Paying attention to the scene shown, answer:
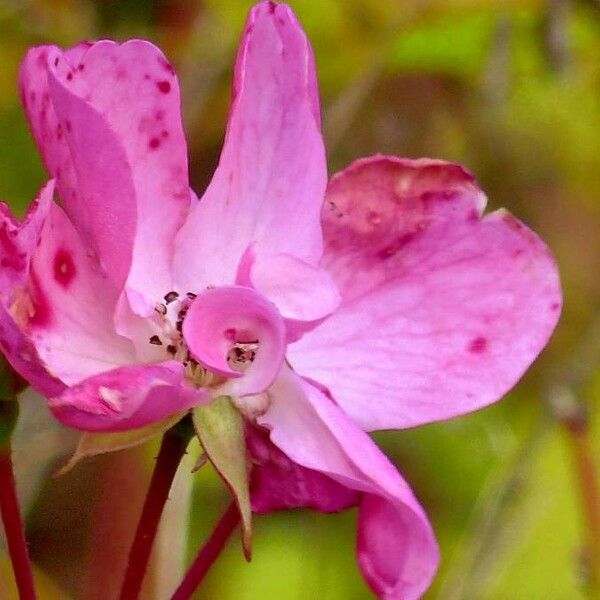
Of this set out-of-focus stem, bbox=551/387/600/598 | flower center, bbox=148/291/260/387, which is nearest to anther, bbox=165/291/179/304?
flower center, bbox=148/291/260/387

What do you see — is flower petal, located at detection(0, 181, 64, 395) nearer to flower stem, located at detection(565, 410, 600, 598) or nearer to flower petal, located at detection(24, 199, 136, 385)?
flower petal, located at detection(24, 199, 136, 385)

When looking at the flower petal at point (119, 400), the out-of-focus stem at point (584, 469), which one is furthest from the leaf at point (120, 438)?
the out-of-focus stem at point (584, 469)

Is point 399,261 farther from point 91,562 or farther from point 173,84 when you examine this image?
point 91,562

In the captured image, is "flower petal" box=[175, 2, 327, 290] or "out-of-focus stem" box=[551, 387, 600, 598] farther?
"out-of-focus stem" box=[551, 387, 600, 598]

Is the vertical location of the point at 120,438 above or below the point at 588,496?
above

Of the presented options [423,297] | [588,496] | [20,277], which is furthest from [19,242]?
[588,496]

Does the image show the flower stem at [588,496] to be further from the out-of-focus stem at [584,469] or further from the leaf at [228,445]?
the leaf at [228,445]

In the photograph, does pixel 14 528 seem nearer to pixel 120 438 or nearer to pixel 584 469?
pixel 120 438

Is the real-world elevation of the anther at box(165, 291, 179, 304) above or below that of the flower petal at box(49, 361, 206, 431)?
below

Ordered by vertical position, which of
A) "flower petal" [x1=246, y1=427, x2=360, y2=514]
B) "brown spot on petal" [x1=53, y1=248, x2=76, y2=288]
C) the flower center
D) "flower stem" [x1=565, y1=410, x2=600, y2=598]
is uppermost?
"brown spot on petal" [x1=53, y1=248, x2=76, y2=288]
